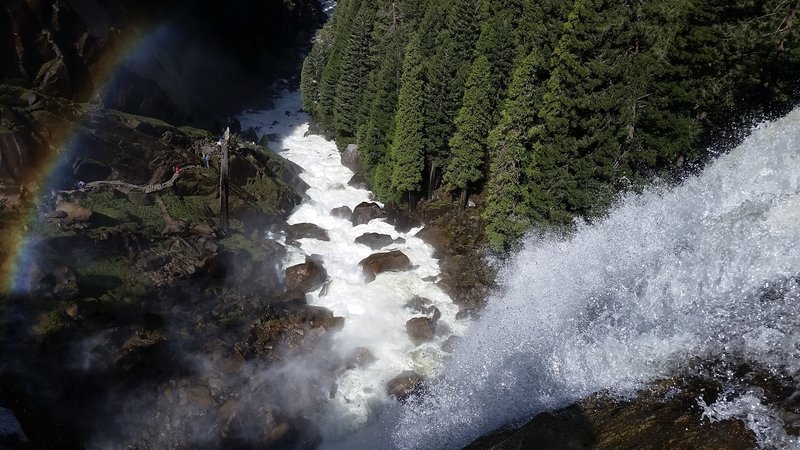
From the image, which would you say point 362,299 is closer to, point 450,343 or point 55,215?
point 450,343

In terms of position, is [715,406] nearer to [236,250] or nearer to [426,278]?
[426,278]

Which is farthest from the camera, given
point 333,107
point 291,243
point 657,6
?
point 333,107

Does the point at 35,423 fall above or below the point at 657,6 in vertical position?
below

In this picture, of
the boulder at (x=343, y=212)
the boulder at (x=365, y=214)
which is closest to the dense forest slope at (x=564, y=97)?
the boulder at (x=365, y=214)

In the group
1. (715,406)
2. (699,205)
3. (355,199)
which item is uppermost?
(355,199)

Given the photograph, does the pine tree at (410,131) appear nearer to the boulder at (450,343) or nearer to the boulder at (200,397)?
the boulder at (450,343)

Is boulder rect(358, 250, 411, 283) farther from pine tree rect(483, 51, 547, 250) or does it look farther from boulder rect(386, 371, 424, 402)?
boulder rect(386, 371, 424, 402)

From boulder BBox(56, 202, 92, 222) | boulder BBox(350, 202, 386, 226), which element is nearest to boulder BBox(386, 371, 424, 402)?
boulder BBox(350, 202, 386, 226)

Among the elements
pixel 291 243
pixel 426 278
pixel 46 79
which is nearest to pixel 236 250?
pixel 291 243
